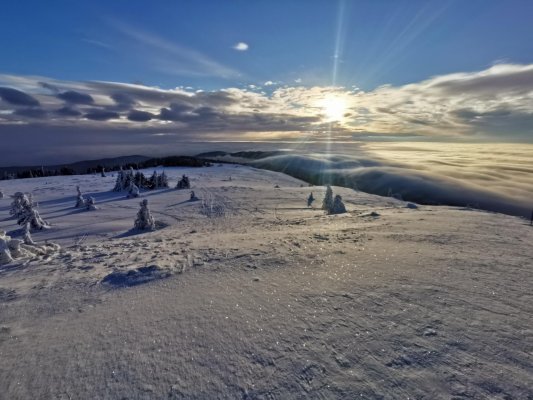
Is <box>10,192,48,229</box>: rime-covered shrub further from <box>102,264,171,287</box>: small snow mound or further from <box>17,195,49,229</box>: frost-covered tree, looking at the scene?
<box>102,264,171,287</box>: small snow mound

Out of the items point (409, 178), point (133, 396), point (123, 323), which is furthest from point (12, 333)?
point (409, 178)

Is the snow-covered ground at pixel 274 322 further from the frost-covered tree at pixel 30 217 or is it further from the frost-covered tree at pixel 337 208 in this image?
the frost-covered tree at pixel 337 208

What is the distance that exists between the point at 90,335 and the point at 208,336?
7.34 ft

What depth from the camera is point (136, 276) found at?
843 cm

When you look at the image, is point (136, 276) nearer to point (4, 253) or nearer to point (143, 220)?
point (4, 253)

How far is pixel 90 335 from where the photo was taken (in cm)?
542

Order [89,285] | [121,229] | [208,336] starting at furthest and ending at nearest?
[121,229] → [89,285] → [208,336]

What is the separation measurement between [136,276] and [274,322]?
480 centimetres

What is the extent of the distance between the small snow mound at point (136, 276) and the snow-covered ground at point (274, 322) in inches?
2.2

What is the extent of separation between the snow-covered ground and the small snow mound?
0.06m

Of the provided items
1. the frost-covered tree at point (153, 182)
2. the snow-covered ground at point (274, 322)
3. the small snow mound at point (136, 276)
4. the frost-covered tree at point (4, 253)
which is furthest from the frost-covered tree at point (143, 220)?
the frost-covered tree at point (153, 182)

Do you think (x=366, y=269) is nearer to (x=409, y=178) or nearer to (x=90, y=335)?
(x=90, y=335)

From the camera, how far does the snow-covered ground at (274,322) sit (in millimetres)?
4172

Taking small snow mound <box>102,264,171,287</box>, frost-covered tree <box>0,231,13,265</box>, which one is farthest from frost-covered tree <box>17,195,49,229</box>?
small snow mound <box>102,264,171,287</box>
